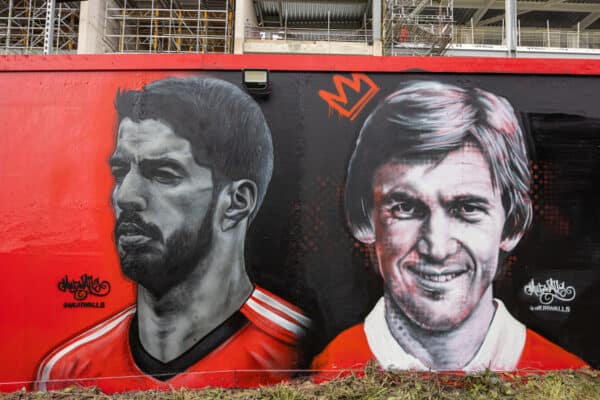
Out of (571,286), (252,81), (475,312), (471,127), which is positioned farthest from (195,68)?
(571,286)

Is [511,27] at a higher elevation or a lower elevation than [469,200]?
higher

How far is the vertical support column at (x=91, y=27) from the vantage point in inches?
711

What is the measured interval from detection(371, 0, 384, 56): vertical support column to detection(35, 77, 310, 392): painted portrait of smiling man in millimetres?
17456

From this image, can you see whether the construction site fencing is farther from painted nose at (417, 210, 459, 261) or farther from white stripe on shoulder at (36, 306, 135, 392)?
white stripe on shoulder at (36, 306, 135, 392)

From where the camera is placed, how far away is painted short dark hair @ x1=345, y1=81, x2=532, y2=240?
3219 mm

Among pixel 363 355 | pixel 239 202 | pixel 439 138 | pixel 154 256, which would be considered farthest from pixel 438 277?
pixel 154 256

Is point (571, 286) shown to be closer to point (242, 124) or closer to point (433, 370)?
point (433, 370)

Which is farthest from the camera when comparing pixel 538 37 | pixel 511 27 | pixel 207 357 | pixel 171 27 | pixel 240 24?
pixel 538 37

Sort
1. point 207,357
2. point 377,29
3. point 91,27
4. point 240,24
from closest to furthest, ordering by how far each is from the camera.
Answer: point 207,357 < point 91,27 < point 240,24 < point 377,29

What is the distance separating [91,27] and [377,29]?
14370 millimetres

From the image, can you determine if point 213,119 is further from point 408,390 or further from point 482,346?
point 482,346

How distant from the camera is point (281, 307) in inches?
125

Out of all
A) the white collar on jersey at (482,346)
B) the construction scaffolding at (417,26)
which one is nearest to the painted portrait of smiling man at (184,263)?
the white collar on jersey at (482,346)
